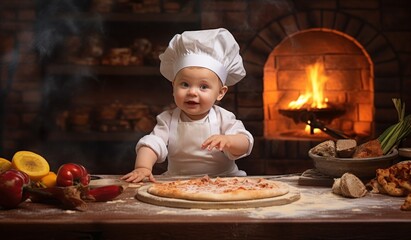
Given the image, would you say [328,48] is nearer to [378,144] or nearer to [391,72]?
[391,72]

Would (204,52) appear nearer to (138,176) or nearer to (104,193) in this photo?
(138,176)

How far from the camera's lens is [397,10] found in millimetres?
3869

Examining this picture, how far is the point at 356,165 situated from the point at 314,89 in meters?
2.26

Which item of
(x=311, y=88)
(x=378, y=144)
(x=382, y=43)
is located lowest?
(x=378, y=144)

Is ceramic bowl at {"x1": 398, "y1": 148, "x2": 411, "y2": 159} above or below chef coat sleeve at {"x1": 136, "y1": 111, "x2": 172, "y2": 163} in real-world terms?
below

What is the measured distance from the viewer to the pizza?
5.23 ft

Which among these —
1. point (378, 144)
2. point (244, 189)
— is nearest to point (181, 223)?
point (244, 189)

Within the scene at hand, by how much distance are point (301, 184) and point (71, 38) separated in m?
2.63

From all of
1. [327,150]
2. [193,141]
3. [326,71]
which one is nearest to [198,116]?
[193,141]

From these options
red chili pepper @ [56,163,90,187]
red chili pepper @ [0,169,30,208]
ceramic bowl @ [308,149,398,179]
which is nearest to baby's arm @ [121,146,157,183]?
red chili pepper @ [56,163,90,187]

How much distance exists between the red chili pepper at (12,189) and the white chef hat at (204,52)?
862 mm

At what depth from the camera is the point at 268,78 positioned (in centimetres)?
421

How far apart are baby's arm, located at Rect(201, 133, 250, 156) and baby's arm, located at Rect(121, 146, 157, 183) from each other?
218 mm

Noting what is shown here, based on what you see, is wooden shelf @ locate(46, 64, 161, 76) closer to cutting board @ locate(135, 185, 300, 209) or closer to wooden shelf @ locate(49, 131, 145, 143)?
wooden shelf @ locate(49, 131, 145, 143)
